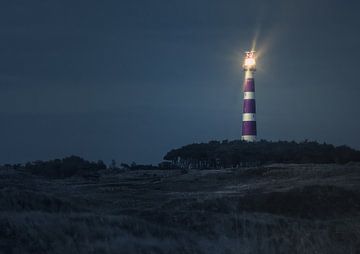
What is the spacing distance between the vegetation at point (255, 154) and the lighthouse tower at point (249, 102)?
52.6 inches

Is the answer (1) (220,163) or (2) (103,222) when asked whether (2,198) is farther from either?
(1) (220,163)

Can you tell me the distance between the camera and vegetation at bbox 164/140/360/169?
217ft

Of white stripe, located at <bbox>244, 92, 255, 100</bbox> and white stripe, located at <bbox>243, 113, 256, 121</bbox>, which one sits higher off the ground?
white stripe, located at <bbox>244, 92, 255, 100</bbox>

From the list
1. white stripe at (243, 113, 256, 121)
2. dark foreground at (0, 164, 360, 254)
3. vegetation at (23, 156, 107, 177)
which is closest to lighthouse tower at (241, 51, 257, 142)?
white stripe at (243, 113, 256, 121)

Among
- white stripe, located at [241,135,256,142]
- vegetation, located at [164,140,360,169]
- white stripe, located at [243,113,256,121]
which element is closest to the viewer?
vegetation, located at [164,140,360,169]

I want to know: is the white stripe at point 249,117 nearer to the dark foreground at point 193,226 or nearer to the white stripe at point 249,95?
the white stripe at point 249,95

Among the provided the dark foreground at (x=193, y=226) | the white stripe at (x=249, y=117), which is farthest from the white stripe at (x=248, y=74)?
the dark foreground at (x=193, y=226)

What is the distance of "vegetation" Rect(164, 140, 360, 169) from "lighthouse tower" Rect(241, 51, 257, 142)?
134 cm

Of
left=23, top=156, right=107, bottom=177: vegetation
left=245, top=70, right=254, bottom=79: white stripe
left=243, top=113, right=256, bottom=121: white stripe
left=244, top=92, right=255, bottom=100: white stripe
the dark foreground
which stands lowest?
the dark foreground

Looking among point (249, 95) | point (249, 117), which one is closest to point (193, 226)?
point (249, 117)

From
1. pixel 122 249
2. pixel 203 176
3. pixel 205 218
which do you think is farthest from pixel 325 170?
pixel 122 249

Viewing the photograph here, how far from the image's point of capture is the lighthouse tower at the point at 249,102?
255 feet

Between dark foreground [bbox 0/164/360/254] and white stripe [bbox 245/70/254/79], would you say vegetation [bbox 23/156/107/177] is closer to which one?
white stripe [bbox 245/70/254/79]

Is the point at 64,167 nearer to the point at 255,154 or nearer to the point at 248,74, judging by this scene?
the point at 255,154
